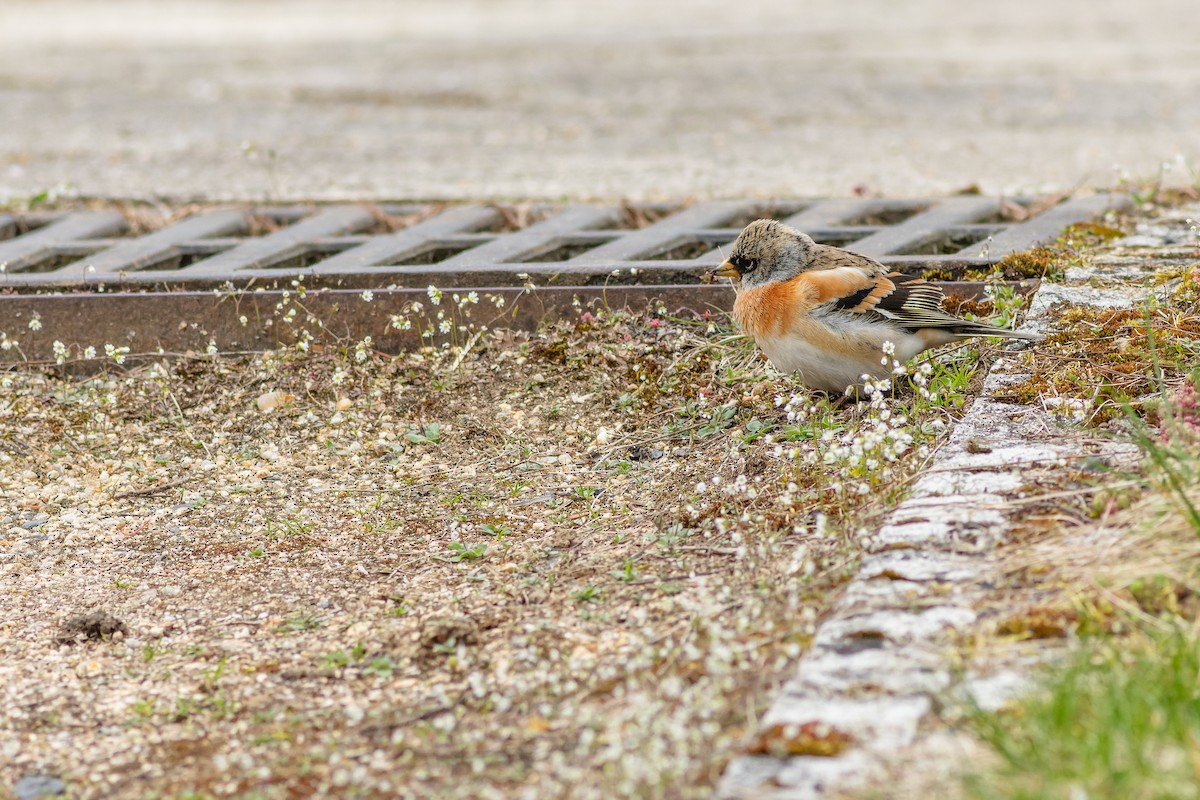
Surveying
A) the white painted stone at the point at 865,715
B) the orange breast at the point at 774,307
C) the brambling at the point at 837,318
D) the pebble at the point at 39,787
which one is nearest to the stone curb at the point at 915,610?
the white painted stone at the point at 865,715

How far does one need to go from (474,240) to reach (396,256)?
1.25 ft

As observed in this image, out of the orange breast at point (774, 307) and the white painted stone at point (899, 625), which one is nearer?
the white painted stone at point (899, 625)

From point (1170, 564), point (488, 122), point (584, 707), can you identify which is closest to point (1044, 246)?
point (1170, 564)

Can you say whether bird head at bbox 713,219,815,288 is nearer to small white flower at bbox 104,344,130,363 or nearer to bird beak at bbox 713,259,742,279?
bird beak at bbox 713,259,742,279

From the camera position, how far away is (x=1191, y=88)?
1277cm

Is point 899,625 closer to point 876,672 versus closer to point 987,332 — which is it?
point 876,672

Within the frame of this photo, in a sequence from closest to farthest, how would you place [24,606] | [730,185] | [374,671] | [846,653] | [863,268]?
[846,653], [374,671], [24,606], [863,268], [730,185]

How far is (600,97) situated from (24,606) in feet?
32.5

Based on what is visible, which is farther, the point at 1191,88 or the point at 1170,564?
the point at 1191,88

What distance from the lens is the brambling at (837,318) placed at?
473 cm

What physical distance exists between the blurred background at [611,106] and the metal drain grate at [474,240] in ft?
2.87

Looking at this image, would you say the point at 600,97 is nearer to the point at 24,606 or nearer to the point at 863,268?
the point at 863,268

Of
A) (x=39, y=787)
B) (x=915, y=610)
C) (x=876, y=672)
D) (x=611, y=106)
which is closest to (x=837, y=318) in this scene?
(x=915, y=610)

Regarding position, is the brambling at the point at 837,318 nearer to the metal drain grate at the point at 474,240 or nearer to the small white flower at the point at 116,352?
the metal drain grate at the point at 474,240
